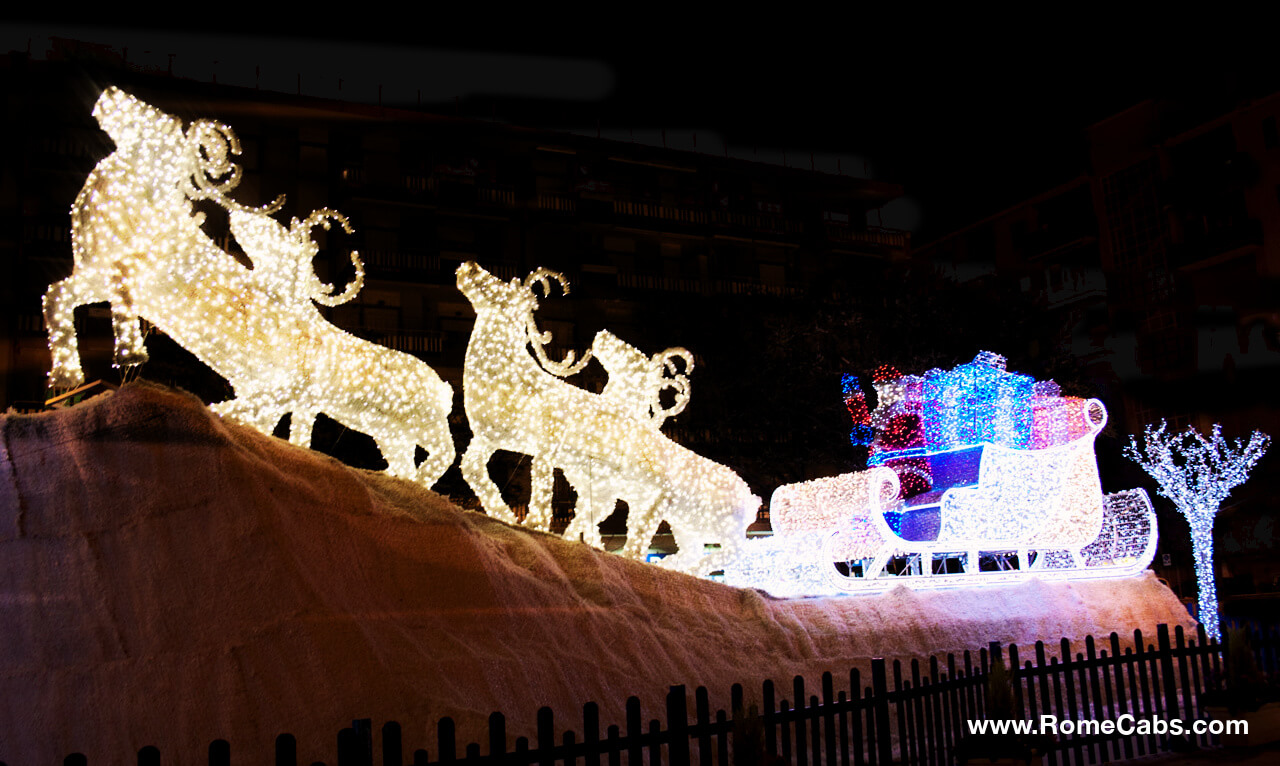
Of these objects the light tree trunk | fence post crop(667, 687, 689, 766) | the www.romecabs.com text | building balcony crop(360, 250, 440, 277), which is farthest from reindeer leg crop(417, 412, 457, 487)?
building balcony crop(360, 250, 440, 277)

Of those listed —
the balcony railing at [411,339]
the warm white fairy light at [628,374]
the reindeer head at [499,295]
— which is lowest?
the warm white fairy light at [628,374]

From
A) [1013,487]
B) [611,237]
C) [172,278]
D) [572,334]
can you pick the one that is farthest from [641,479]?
[611,237]

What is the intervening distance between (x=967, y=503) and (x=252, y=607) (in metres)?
5.59

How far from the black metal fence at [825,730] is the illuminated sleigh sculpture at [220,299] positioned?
8.36 feet

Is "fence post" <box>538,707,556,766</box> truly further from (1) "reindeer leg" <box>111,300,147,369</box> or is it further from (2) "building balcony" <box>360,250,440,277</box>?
(2) "building balcony" <box>360,250,440,277</box>

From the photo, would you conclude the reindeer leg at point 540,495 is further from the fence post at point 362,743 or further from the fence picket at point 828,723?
the fence post at point 362,743

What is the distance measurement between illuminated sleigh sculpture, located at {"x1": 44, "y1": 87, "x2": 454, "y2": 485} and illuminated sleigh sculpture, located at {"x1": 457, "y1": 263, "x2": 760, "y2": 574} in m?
0.42

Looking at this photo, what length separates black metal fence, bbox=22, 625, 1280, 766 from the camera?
3.48 meters

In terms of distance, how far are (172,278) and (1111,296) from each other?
23494mm

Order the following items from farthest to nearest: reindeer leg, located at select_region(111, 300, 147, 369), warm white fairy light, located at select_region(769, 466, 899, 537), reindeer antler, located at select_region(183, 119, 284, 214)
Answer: warm white fairy light, located at select_region(769, 466, 899, 537), reindeer antler, located at select_region(183, 119, 284, 214), reindeer leg, located at select_region(111, 300, 147, 369)

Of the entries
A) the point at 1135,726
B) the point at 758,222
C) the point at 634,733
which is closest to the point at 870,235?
the point at 758,222

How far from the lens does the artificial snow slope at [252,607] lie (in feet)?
14.9

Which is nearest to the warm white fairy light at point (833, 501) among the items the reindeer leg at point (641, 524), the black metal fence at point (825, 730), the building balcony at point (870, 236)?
the reindeer leg at point (641, 524)

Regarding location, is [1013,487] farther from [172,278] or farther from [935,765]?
[172,278]
